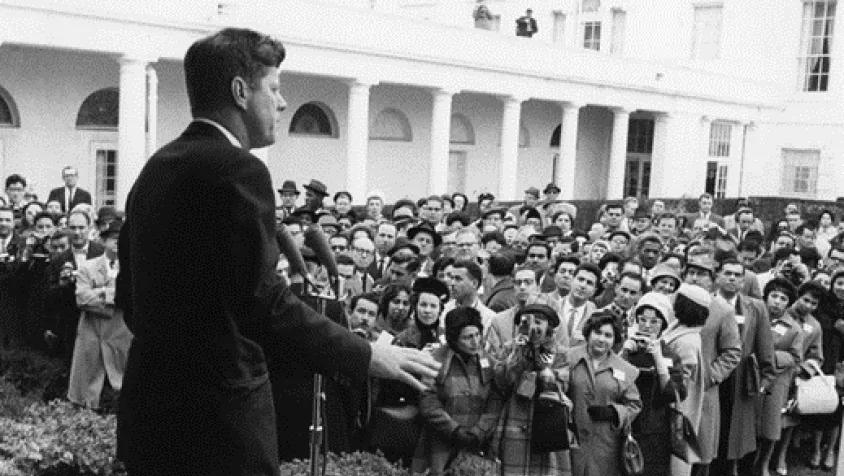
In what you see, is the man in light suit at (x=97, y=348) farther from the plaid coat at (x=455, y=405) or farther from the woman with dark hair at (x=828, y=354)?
the woman with dark hair at (x=828, y=354)

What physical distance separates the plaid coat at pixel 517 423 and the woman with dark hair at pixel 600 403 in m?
0.49

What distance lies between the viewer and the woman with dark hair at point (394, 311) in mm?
7555

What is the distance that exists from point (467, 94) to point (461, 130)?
42.3 inches

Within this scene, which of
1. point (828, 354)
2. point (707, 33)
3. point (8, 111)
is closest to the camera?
point (828, 354)

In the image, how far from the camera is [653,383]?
23.6 feet

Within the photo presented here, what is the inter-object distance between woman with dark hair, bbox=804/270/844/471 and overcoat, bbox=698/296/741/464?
2.15 metres

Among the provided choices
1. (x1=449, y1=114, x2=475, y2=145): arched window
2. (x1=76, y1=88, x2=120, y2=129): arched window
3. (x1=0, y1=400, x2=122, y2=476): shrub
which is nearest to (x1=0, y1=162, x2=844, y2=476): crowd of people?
(x1=0, y1=400, x2=122, y2=476): shrub

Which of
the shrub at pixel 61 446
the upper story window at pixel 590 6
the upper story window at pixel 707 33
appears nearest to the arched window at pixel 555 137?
the upper story window at pixel 590 6

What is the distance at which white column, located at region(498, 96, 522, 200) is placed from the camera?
80.7 ft

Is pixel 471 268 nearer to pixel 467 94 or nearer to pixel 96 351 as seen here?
pixel 96 351

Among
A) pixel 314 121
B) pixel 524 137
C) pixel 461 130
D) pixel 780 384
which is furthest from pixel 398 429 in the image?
pixel 524 137

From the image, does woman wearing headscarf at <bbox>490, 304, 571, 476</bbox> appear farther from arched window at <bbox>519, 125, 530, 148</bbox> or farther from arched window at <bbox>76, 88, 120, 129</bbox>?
arched window at <bbox>519, 125, 530, 148</bbox>

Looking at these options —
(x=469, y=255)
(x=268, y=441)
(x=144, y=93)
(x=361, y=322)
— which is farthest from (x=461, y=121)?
(x=268, y=441)

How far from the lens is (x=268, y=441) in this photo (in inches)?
105
